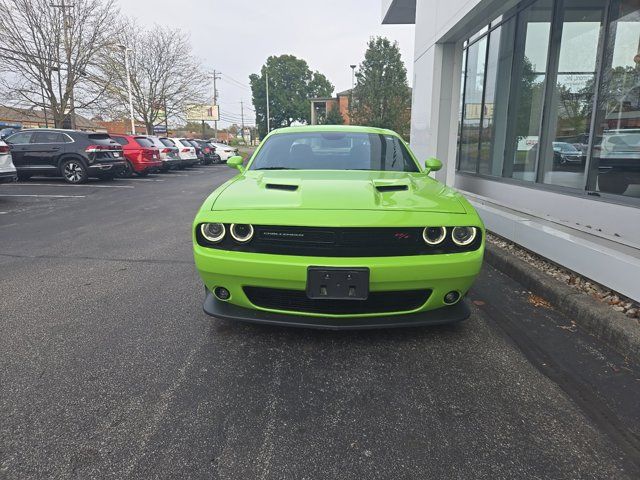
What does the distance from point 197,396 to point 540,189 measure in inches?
202

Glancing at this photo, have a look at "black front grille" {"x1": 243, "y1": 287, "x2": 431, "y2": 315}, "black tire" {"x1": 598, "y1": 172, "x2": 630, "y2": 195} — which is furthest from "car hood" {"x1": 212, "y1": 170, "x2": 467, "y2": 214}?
"black tire" {"x1": 598, "y1": 172, "x2": 630, "y2": 195}

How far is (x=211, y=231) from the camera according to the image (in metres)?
2.69

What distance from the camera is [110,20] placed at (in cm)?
2208

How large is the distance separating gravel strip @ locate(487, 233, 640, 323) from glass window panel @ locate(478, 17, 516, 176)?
9.25 feet

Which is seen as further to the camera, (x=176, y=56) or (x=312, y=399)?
(x=176, y=56)

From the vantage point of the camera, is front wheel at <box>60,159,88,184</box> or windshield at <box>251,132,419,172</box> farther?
front wheel at <box>60,159,88,184</box>

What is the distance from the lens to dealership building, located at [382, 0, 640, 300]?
13.6 ft

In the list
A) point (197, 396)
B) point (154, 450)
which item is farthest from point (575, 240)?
point (154, 450)

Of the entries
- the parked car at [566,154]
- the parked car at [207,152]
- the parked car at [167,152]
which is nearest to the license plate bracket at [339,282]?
the parked car at [566,154]

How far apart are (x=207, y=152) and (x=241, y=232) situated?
82.2 feet

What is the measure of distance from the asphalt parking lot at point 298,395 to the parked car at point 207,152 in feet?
76.6

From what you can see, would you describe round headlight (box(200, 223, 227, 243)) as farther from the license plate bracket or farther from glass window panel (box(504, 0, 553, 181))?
glass window panel (box(504, 0, 553, 181))

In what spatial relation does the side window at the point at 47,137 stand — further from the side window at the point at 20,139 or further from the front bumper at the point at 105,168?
the front bumper at the point at 105,168

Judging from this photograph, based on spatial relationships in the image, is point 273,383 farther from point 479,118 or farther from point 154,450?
point 479,118
